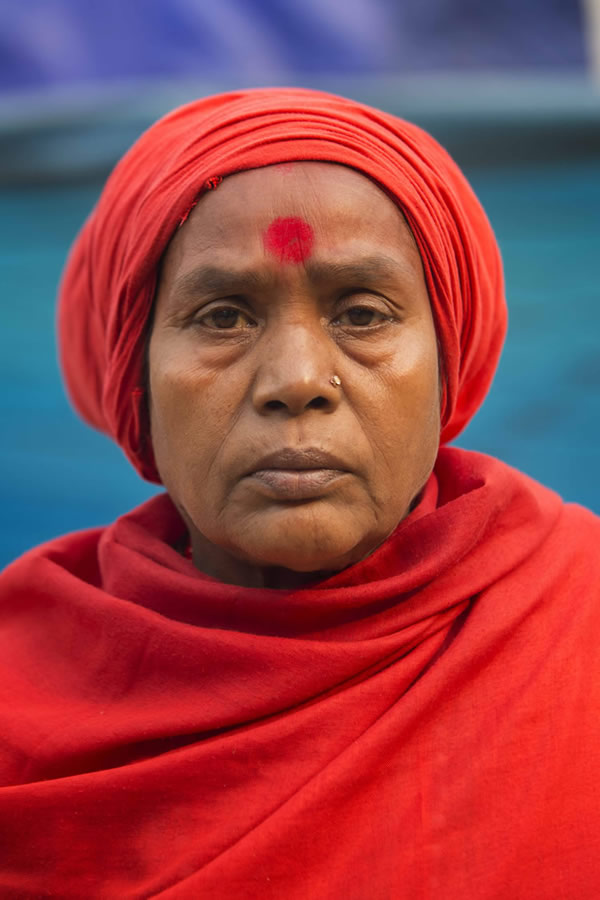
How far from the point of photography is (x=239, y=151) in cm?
200

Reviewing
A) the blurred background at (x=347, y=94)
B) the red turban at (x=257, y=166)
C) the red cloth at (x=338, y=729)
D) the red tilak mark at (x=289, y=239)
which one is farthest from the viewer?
the blurred background at (x=347, y=94)

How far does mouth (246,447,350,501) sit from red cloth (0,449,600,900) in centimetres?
26

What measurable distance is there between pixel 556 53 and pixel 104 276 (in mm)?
2453

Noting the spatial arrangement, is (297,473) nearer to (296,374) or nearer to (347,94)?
(296,374)

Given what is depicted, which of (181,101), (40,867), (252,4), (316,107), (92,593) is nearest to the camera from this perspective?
(40,867)

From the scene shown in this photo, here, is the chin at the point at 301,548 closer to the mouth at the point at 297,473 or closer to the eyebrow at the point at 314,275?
the mouth at the point at 297,473

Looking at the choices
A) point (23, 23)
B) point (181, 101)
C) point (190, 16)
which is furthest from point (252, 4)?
point (23, 23)

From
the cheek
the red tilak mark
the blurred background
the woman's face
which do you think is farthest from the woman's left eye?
the blurred background

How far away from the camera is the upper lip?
1824 millimetres

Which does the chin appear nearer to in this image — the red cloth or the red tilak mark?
the red cloth

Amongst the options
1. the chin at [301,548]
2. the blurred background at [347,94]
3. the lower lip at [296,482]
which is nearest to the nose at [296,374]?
the lower lip at [296,482]

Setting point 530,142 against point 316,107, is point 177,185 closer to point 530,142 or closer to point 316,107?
point 316,107

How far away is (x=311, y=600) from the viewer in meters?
2.01

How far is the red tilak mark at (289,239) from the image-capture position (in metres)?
1.92
